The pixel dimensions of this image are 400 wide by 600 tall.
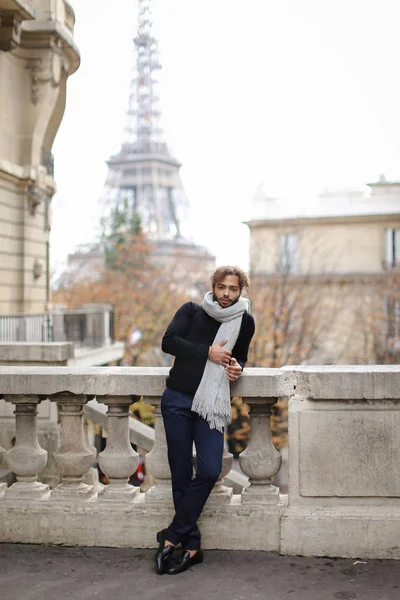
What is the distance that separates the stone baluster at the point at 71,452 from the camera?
15.4 ft

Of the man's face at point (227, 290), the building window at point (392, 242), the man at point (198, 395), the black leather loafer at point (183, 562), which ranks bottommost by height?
the black leather loafer at point (183, 562)

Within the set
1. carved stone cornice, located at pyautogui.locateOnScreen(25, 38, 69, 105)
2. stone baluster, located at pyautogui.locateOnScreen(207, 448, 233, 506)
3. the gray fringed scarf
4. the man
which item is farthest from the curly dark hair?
carved stone cornice, located at pyautogui.locateOnScreen(25, 38, 69, 105)

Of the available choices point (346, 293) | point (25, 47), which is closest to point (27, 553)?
point (25, 47)

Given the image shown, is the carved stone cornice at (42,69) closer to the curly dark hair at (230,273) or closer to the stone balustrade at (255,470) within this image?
the stone balustrade at (255,470)

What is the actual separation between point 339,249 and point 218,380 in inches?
1378

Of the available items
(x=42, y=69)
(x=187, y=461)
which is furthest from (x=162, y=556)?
(x=42, y=69)

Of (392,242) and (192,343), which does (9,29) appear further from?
(392,242)

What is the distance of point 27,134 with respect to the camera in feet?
63.2

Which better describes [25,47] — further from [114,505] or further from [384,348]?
[384,348]

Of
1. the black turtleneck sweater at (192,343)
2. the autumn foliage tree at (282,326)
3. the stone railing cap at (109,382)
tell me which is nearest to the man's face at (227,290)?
the black turtleneck sweater at (192,343)

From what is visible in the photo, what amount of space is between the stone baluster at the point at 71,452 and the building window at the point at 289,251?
29294 mm

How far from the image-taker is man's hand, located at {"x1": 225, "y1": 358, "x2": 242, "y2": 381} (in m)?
4.33

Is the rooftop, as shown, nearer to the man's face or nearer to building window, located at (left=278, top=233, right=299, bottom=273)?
building window, located at (left=278, top=233, right=299, bottom=273)

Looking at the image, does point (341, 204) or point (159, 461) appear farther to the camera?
point (341, 204)
